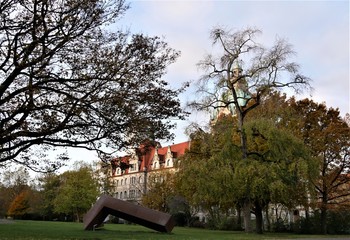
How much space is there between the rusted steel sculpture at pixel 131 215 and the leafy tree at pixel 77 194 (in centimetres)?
3886

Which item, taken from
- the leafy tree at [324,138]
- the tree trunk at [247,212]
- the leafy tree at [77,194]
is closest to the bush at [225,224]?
the leafy tree at [324,138]

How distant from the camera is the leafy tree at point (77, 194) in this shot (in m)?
66.2

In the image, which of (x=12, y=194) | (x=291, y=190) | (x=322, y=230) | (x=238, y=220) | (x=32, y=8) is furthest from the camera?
(x=12, y=194)

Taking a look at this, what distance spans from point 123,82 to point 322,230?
1192 inches

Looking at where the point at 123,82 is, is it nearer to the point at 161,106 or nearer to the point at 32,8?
the point at 161,106

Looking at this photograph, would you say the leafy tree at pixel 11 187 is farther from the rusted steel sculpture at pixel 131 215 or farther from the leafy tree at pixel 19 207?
the rusted steel sculpture at pixel 131 215

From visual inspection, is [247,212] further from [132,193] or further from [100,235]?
[132,193]

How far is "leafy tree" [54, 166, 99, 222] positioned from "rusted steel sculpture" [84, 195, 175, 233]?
38860mm

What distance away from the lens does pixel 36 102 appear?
13.4m

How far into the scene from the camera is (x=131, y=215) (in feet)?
90.9

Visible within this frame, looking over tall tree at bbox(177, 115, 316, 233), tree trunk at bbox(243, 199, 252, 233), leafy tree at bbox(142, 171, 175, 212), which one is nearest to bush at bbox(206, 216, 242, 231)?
leafy tree at bbox(142, 171, 175, 212)

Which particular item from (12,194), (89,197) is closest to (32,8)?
(89,197)

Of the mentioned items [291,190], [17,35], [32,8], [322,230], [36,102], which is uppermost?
[32,8]

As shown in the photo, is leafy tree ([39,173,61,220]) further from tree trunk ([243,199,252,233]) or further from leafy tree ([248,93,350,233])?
tree trunk ([243,199,252,233])
